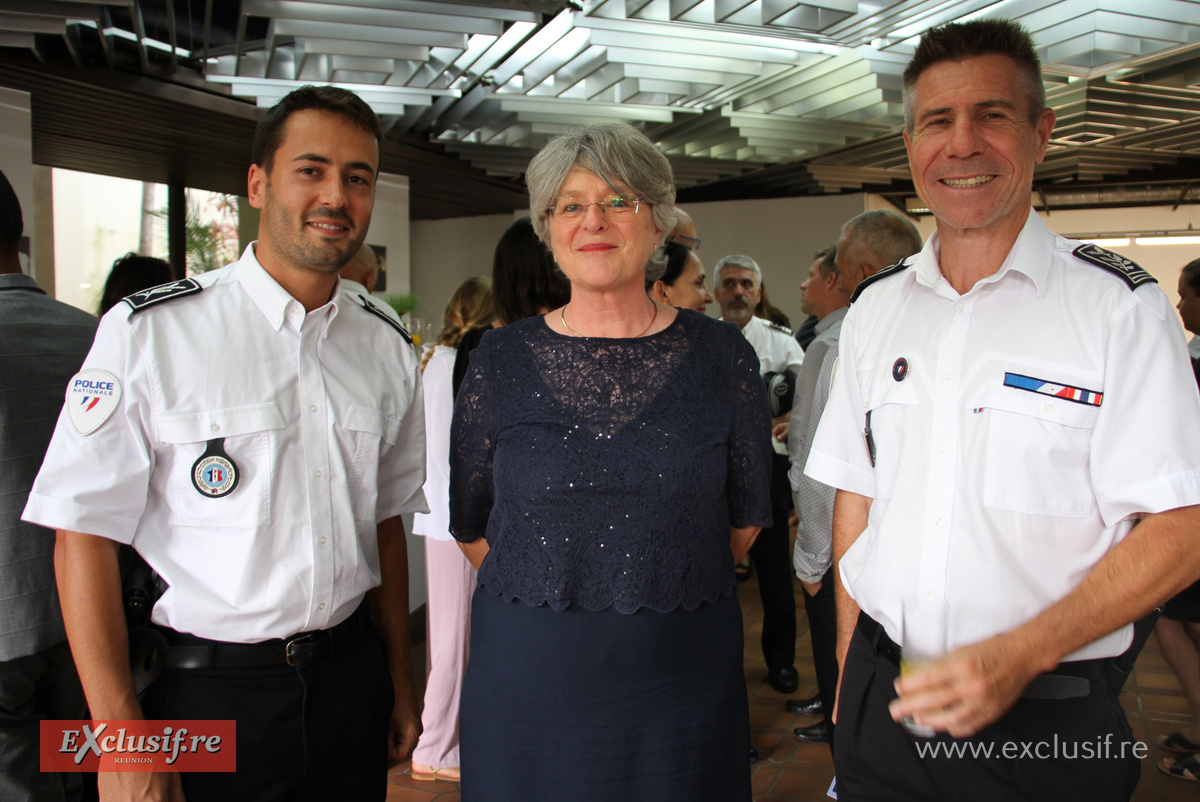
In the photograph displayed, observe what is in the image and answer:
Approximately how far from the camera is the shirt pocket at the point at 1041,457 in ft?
4.06

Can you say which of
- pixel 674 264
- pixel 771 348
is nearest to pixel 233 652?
pixel 674 264

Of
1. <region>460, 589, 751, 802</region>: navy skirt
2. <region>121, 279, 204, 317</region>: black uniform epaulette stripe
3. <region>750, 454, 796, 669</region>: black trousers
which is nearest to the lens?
<region>121, 279, 204, 317</region>: black uniform epaulette stripe

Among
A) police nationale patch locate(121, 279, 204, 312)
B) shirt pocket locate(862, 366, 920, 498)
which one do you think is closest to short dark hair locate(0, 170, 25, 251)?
police nationale patch locate(121, 279, 204, 312)

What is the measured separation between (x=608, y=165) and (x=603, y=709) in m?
1.07

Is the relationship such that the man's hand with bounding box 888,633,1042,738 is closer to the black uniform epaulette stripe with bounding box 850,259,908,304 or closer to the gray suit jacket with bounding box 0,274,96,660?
the black uniform epaulette stripe with bounding box 850,259,908,304

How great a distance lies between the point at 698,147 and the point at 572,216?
27.0 feet

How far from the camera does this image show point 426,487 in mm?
3158

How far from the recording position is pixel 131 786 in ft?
4.32

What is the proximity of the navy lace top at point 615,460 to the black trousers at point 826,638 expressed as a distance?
1.16m

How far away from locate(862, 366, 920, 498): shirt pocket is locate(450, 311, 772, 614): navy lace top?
12.2 inches

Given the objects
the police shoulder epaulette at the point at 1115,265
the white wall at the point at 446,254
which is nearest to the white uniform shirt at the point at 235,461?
the police shoulder epaulette at the point at 1115,265

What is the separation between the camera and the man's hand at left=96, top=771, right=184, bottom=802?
4.31 feet

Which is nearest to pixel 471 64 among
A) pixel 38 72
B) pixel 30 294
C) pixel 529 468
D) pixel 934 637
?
pixel 38 72

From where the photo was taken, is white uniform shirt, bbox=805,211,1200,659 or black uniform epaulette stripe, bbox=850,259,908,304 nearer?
white uniform shirt, bbox=805,211,1200,659
